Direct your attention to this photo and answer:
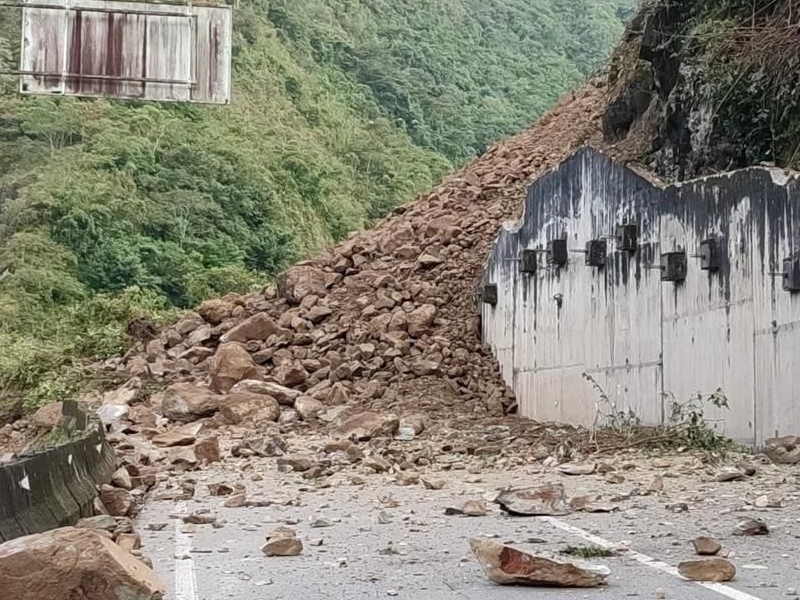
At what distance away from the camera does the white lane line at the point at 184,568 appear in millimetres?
6227

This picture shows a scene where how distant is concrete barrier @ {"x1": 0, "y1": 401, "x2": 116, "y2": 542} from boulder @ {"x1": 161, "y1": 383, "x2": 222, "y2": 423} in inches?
302

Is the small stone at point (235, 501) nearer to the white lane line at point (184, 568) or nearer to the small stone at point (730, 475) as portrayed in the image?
the white lane line at point (184, 568)

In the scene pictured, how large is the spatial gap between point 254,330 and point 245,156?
92.7 feet

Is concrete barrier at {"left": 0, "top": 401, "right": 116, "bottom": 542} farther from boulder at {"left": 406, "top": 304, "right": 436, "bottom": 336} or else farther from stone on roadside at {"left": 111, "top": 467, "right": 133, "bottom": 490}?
boulder at {"left": 406, "top": 304, "right": 436, "bottom": 336}

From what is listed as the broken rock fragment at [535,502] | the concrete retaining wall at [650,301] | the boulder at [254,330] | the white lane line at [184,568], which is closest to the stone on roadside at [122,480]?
the white lane line at [184,568]

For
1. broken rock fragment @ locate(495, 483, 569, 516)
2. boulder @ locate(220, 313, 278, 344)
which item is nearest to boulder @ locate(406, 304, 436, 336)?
boulder @ locate(220, 313, 278, 344)

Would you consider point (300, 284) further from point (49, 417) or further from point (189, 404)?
point (49, 417)

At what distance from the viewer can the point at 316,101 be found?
61250 millimetres

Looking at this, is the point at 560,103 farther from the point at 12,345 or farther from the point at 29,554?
the point at 29,554

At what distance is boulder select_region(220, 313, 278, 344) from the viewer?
2170 cm

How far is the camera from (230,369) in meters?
20.2

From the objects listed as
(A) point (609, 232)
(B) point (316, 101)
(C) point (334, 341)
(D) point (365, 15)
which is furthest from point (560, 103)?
(D) point (365, 15)

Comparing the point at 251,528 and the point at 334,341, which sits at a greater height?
the point at 334,341

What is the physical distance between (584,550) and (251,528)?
301 cm
